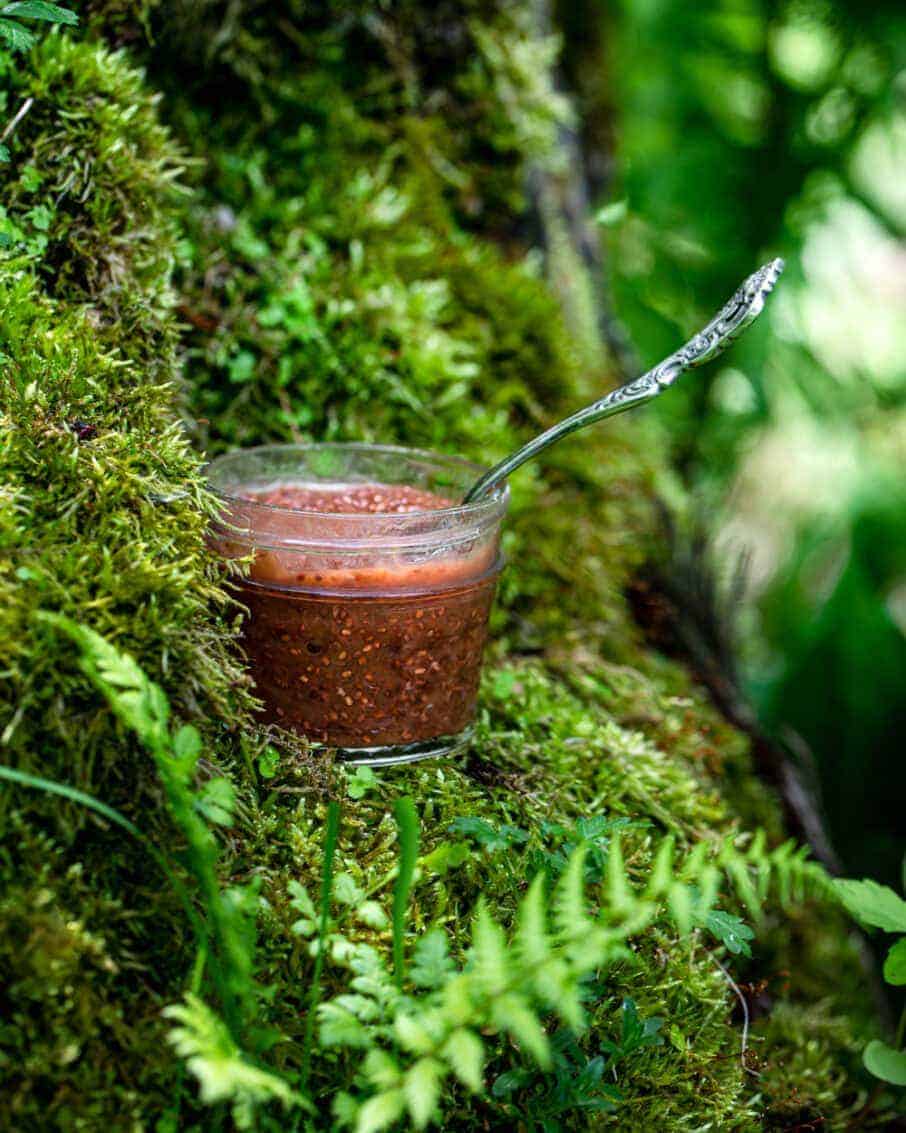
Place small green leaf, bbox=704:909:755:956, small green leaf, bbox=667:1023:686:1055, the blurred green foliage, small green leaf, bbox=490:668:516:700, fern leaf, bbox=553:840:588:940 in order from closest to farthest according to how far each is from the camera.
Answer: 1. fern leaf, bbox=553:840:588:940
2. small green leaf, bbox=704:909:755:956
3. small green leaf, bbox=667:1023:686:1055
4. small green leaf, bbox=490:668:516:700
5. the blurred green foliage

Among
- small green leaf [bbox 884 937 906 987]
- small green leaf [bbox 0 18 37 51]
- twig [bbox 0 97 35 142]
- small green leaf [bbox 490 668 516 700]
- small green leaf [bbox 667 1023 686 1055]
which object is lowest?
small green leaf [bbox 667 1023 686 1055]

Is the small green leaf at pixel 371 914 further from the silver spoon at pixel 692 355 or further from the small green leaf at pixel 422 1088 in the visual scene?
the silver spoon at pixel 692 355

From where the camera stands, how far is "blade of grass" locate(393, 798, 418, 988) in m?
1.05

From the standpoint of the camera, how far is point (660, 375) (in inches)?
52.4

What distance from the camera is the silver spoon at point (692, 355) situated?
1256 mm

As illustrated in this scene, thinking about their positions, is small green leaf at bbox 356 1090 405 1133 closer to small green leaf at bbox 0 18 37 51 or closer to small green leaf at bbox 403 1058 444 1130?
small green leaf at bbox 403 1058 444 1130

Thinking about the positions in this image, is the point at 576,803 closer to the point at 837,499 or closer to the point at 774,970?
the point at 774,970

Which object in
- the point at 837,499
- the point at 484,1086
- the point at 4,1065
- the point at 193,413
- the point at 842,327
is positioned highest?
the point at 193,413

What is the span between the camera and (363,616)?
1.34 meters

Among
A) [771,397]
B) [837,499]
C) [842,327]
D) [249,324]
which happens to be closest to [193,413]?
[249,324]

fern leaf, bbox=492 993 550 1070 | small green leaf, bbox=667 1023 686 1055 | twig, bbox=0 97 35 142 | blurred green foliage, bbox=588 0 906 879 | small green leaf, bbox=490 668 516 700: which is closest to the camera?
fern leaf, bbox=492 993 550 1070

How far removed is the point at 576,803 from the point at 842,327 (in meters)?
3.75

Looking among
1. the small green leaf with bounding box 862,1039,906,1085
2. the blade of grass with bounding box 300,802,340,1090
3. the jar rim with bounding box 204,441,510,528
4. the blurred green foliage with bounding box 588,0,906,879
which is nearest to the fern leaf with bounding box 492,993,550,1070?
the blade of grass with bounding box 300,802,340,1090

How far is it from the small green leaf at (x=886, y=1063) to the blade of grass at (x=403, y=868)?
0.82 meters
